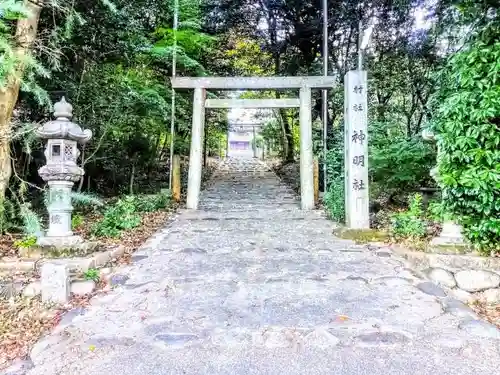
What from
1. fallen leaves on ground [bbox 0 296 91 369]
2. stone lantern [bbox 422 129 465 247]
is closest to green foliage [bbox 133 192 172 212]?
fallen leaves on ground [bbox 0 296 91 369]

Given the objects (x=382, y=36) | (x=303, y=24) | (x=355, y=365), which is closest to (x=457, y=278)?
(x=355, y=365)

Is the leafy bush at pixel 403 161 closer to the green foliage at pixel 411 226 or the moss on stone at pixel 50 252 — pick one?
the green foliage at pixel 411 226

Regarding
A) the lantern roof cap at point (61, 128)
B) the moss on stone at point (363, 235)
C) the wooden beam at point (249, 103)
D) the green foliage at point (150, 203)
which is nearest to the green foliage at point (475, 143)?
the moss on stone at point (363, 235)

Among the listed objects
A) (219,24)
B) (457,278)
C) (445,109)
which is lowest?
(457,278)

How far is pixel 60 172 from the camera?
425 cm

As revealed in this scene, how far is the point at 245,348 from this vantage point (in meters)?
2.53

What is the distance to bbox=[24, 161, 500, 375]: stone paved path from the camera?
236cm

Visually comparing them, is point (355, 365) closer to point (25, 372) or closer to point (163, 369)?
point (163, 369)

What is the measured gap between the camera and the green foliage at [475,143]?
13.3ft

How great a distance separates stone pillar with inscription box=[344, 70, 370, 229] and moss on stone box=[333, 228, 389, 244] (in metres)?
0.18

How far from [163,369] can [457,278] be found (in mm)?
3008

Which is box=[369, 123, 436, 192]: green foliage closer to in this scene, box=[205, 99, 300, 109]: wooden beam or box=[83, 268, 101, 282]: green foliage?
box=[205, 99, 300, 109]: wooden beam

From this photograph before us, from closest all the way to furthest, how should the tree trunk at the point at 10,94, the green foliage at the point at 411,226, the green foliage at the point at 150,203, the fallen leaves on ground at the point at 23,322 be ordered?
1. the fallen leaves on ground at the point at 23,322
2. the tree trunk at the point at 10,94
3. the green foliage at the point at 411,226
4. the green foliage at the point at 150,203

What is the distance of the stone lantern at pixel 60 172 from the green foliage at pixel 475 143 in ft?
13.2
